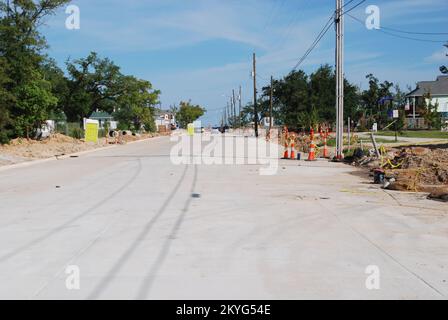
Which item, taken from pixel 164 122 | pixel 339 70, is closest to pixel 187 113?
pixel 164 122

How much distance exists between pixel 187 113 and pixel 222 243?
591 feet

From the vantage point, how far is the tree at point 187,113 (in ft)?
611

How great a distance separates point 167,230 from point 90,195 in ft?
16.6

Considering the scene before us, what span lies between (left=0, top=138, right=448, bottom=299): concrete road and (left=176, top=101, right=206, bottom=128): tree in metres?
172

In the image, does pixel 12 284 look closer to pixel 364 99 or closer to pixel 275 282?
pixel 275 282

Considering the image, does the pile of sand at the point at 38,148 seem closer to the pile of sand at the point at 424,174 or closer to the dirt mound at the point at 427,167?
the dirt mound at the point at 427,167

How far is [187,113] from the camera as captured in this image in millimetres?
186750

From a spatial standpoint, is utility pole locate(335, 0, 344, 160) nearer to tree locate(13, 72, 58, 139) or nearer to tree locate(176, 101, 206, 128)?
tree locate(13, 72, 58, 139)

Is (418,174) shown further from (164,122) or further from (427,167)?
(164,122)

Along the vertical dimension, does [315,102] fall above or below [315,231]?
above

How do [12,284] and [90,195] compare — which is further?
[90,195]

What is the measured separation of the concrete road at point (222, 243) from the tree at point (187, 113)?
172399mm
